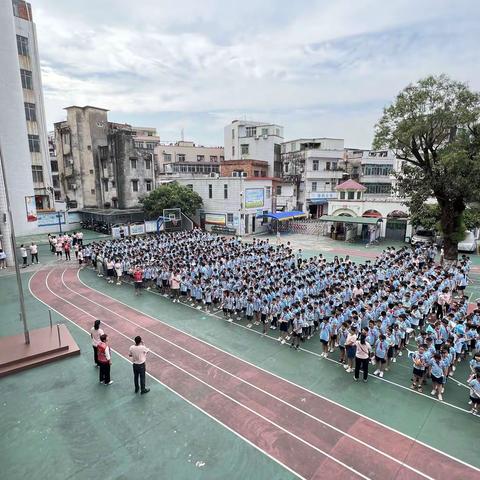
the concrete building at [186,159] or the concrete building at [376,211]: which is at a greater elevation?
the concrete building at [186,159]

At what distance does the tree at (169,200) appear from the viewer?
104 feet

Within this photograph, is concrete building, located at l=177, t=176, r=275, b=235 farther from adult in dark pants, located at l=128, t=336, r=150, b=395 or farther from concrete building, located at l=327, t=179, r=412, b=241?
adult in dark pants, located at l=128, t=336, r=150, b=395

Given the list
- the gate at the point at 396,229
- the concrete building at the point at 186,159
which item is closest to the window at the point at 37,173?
A: the concrete building at the point at 186,159

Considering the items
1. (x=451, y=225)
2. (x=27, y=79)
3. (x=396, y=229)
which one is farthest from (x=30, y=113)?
(x=451, y=225)

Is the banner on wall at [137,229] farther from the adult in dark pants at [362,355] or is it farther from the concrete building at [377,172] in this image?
the concrete building at [377,172]

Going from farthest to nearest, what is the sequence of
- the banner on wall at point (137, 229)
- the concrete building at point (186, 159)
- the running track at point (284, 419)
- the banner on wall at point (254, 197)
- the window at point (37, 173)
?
the concrete building at point (186, 159) → the banner on wall at point (254, 197) → the banner on wall at point (137, 229) → the window at point (37, 173) → the running track at point (284, 419)

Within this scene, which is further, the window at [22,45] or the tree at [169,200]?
the tree at [169,200]

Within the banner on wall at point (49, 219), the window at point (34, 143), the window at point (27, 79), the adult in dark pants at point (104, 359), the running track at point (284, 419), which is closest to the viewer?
the running track at point (284, 419)

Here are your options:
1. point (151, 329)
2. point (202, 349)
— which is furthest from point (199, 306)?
point (202, 349)

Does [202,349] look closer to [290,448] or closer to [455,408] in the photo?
[290,448]

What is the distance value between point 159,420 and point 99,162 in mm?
34219

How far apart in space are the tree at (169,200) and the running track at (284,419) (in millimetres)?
20667

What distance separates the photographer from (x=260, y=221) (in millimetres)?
34656

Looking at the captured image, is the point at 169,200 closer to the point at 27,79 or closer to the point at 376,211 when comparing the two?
the point at 27,79
